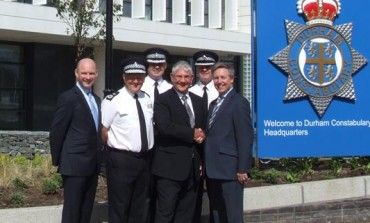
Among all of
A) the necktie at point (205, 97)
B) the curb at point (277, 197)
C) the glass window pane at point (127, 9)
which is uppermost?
the glass window pane at point (127, 9)

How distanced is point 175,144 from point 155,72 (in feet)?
3.05

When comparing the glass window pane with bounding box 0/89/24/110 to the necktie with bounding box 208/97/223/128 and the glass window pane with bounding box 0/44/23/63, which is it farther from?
the necktie with bounding box 208/97/223/128

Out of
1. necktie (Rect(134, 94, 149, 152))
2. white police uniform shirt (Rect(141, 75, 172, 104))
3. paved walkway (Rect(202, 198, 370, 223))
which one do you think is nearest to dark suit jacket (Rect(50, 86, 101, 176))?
necktie (Rect(134, 94, 149, 152))

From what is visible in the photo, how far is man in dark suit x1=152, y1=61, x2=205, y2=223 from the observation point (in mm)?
7766

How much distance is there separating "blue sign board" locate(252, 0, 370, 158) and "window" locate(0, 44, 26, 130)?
16.1 meters

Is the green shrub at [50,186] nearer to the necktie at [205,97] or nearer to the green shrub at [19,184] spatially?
the green shrub at [19,184]

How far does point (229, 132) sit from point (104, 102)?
1386 mm

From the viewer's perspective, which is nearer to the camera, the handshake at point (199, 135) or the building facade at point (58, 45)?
the handshake at point (199, 135)

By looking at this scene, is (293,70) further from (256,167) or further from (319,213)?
(319,213)

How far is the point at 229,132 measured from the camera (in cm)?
790

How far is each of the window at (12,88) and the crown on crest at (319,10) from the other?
16.2 meters

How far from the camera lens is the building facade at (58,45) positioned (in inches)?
968

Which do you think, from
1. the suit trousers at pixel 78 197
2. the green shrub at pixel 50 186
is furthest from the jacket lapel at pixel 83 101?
the green shrub at pixel 50 186

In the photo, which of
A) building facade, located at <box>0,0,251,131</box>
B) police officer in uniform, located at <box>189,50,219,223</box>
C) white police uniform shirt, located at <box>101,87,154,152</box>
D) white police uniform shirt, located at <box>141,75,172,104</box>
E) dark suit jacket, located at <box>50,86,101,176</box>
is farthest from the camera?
building facade, located at <box>0,0,251,131</box>
